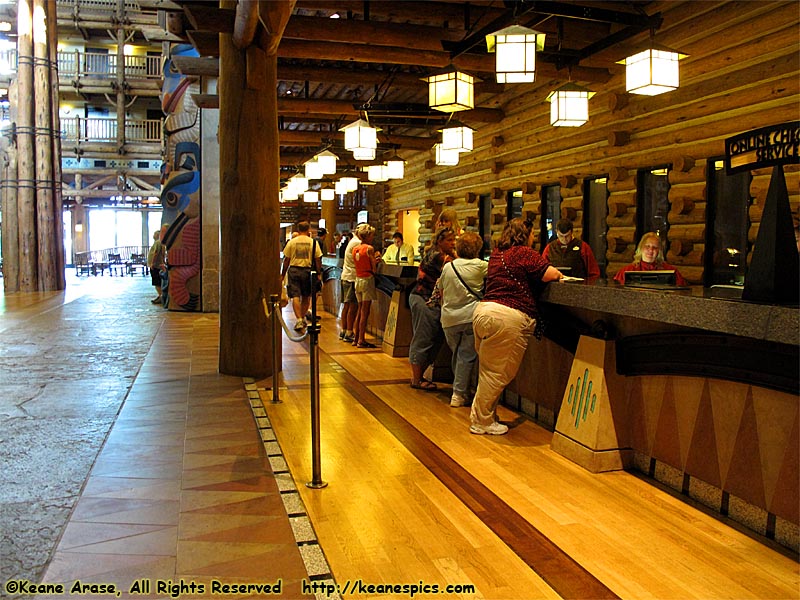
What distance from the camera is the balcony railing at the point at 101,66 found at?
27609 mm

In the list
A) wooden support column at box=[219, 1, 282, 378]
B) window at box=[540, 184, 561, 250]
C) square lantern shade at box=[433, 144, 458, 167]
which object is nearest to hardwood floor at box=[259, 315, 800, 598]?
wooden support column at box=[219, 1, 282, 378]

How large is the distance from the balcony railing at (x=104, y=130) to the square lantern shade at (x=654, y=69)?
24196 mm

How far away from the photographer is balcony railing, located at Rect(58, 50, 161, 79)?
27609 mm

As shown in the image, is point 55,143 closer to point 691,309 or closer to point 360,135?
point 360,135

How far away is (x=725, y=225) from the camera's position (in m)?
7.47

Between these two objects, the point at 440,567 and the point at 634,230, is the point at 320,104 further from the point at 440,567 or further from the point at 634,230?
the point at 440,567

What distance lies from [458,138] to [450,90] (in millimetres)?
2538

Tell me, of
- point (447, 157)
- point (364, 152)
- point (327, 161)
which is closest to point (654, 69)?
point (364, 152)

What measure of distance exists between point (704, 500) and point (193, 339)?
7.89 m

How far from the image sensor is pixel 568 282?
4949mm

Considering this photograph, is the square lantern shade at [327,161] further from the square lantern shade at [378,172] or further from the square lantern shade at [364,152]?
the square lantern shade at [364,152]

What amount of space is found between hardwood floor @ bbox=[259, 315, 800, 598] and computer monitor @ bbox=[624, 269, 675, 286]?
125cm

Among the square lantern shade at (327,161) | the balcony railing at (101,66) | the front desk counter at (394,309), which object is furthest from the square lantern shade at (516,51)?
the balcony railing at (101,66)

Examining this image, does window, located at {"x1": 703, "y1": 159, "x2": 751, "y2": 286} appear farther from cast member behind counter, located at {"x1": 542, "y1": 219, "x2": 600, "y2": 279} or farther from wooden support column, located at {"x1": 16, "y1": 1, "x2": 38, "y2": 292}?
wooden support column, located at {"x1": 16, "y1": 1, "x2": 38, "y2": 292}
